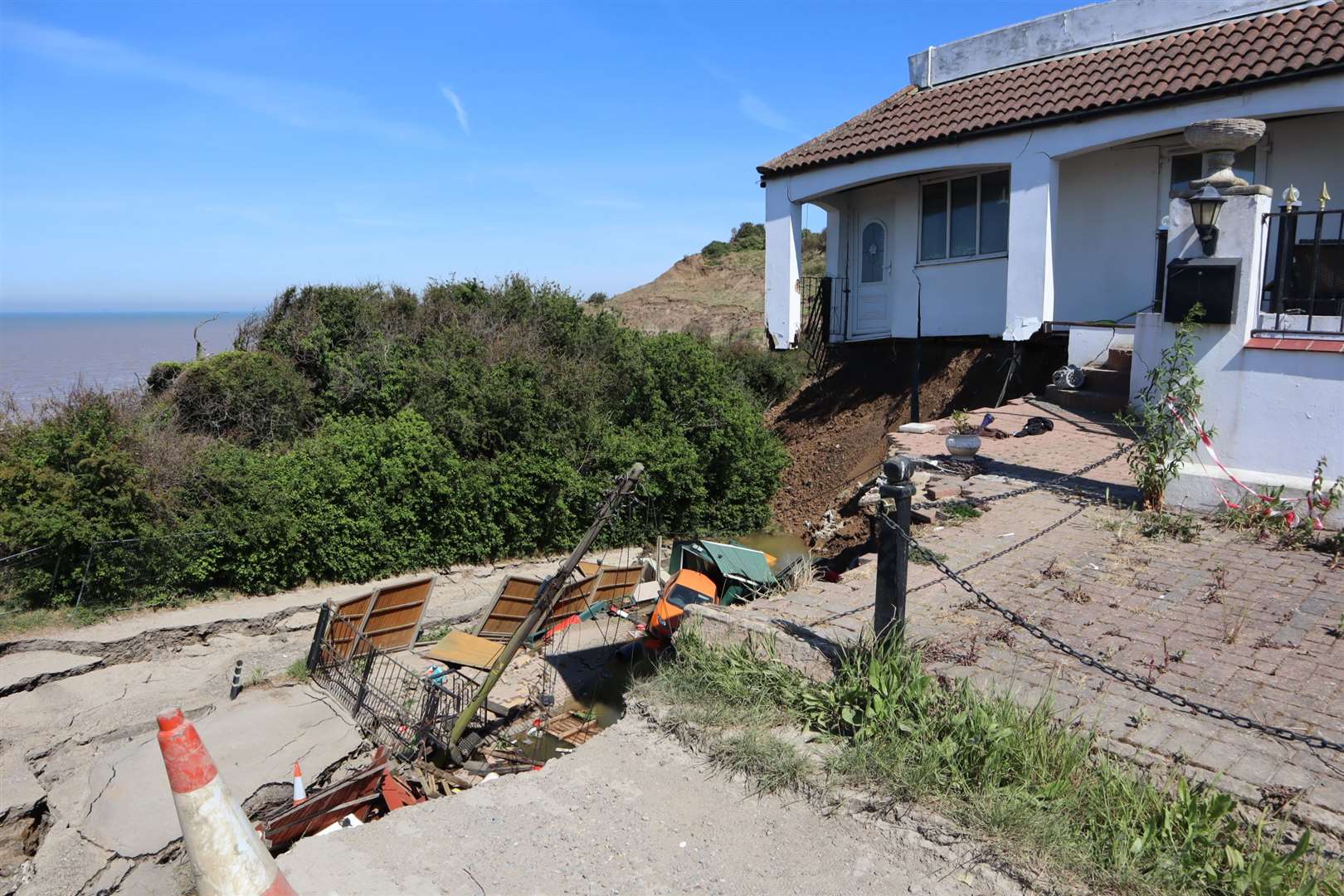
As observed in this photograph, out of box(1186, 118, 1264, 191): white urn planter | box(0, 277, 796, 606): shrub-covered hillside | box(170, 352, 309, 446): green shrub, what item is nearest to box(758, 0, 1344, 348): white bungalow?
box(0, 277, 796, 606): shrub-covered hillside

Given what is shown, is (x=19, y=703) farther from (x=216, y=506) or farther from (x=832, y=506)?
Result: (x=832, y=506)

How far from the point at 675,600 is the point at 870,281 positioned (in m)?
9.66

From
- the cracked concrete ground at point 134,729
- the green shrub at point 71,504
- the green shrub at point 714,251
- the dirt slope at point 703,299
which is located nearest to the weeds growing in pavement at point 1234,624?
the cracked concrete ground at point 134,729

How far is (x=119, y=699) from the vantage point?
929 centimetres

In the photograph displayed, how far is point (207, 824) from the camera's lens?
280 cm

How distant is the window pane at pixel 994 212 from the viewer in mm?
14383

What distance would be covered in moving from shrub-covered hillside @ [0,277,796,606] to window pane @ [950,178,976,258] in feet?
16.2

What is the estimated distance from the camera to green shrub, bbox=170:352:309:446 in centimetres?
1595

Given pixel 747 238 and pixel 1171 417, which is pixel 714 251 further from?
pixel 1171 417

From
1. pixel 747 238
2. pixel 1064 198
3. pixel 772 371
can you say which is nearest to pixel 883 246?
pixel 1064 198

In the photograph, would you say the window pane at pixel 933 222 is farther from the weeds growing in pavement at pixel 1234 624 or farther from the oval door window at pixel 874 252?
the weeds growing in pavement at pixel 1234 624

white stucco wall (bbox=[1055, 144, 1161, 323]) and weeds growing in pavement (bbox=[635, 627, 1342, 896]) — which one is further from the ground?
white stucco wall (bbox=[1055, 144, 1161, 323])

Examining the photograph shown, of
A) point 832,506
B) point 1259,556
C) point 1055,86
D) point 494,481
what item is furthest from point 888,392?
point 1259,556

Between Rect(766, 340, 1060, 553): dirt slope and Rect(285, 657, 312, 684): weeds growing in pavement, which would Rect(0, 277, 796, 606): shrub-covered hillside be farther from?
Rect(285, 657, 312, 684): weeds growing in pavement
